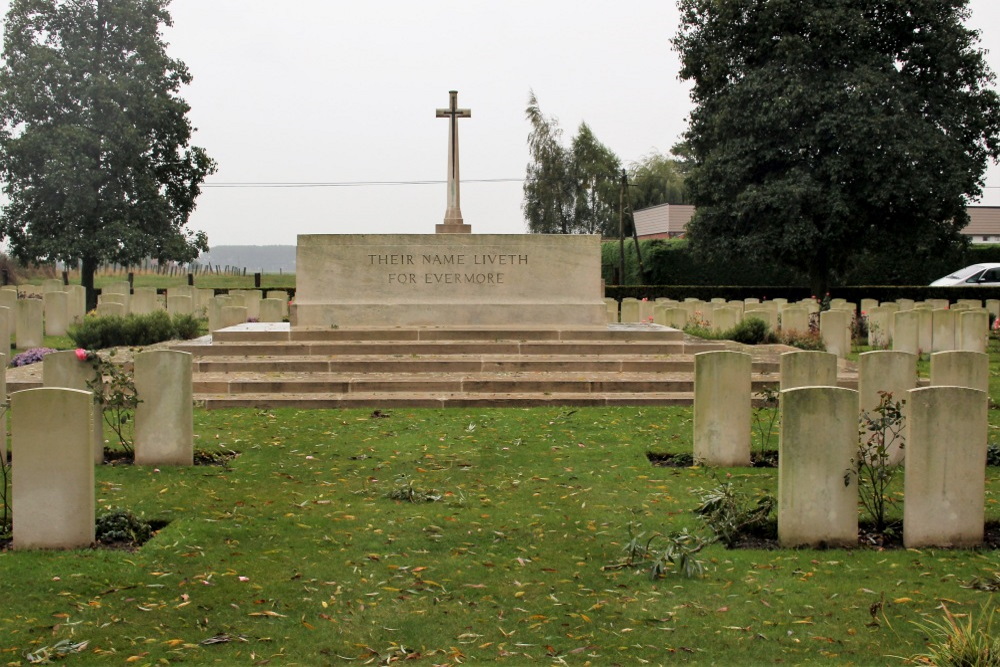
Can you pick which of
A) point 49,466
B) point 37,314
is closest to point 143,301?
point 37,314

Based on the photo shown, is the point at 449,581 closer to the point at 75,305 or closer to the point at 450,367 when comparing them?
the point at 450,367

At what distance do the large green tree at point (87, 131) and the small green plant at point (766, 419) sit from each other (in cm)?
2286

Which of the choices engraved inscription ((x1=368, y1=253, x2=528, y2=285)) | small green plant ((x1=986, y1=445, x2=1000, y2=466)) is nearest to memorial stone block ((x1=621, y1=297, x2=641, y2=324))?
engraved inscription ((x1=368, y1=253, x2=528, y2=285))

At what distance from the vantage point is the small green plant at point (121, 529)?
18.5ft

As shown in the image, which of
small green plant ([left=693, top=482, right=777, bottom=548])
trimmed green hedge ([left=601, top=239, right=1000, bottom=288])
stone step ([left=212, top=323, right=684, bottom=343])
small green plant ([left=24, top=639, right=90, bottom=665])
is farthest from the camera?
trimmed green hedge ([left=601, top=239, right=1000, bottom=288])

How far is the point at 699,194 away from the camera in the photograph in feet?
101

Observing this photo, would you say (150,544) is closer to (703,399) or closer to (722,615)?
(722,615)

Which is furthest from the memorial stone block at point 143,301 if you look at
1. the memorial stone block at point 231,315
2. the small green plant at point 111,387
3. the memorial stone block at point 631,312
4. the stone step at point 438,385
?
the small green plant at point 111,387

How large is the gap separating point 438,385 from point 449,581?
664cm

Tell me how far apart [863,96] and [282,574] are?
26078mm

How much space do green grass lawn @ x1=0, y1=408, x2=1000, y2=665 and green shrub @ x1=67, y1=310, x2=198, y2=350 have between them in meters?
8.22

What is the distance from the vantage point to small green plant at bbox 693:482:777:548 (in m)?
5.70

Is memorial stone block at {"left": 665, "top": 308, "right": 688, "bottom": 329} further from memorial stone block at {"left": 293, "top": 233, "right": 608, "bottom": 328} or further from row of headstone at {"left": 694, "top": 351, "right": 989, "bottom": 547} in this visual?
row of headstone at {"left": 694, "top": 351, "right": 989, "bottom": 547}

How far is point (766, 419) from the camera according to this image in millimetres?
10070
